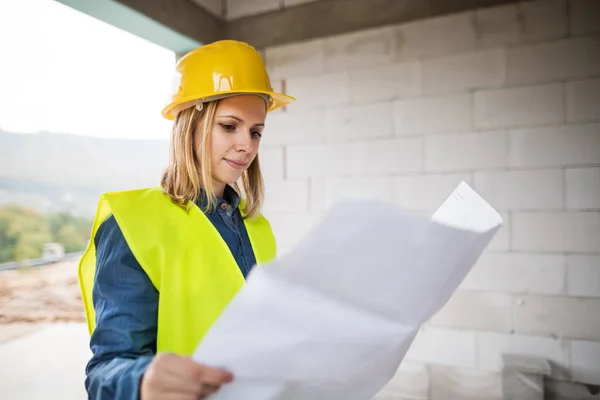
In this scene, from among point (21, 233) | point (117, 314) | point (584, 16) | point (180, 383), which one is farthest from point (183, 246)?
point (584, 16)

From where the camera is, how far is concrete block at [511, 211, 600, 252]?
1574mm

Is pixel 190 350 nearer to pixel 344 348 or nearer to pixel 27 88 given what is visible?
pixel 344 348

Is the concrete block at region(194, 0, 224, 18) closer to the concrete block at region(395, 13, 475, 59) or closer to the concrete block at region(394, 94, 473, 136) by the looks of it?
the concrete block at region(395, 13, 475, 59)

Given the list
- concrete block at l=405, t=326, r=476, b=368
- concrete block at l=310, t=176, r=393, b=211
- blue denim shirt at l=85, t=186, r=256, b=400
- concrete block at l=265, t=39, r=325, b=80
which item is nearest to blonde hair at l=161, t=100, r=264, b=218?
blue denim shirt at l=85, t=186, r=256, b=400

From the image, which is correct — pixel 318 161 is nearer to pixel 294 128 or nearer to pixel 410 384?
pixel 294 128

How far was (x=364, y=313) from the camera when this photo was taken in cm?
48

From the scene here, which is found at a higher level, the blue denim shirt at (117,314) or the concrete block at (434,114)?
the concrete block at (434,114)

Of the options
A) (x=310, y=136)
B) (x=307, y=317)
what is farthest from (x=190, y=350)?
(x=310, y=136)

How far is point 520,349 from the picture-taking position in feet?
5.47

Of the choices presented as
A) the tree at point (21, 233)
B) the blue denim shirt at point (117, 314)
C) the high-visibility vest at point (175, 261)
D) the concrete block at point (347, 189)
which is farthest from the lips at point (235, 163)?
the tree at point (21, 233)

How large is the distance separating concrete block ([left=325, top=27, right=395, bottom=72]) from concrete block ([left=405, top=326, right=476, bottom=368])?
48.9 inches

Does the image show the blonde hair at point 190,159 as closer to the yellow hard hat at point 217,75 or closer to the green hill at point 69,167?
the yellow hard hat at point 217,75

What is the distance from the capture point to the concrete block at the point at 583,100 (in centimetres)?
156

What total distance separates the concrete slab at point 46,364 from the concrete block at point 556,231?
2.06 meters
